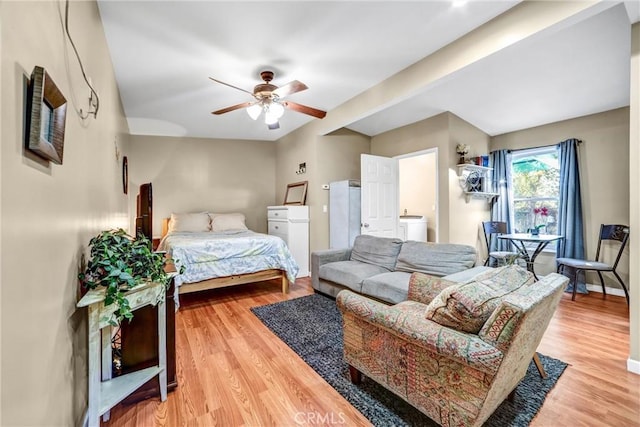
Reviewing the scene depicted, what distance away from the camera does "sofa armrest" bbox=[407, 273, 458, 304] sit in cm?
200

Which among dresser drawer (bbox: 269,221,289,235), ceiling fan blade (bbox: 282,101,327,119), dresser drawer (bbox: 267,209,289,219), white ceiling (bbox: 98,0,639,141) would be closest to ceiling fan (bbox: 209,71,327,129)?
ceiling fan blade (bbox: 282,101,327,119)

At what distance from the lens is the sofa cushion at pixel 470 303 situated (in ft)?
4.34

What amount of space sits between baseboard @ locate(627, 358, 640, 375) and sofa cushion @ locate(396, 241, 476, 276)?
1.17 m

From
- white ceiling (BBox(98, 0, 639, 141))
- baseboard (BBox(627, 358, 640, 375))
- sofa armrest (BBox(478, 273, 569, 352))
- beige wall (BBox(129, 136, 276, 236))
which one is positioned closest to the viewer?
sofa armrest (BBox(478, 273, 569, 352))

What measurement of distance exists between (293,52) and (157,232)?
13.5 ft

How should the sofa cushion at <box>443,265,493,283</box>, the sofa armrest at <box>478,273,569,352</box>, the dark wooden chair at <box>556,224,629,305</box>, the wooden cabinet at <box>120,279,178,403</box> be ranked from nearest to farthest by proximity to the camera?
1. the sofa armrest at <box>478,273,569,352</box>
2. the wooden cabinet at <box>120,279,178,403</box>
3. the sofa cushion at <box>443,265,493,283</box>
4. the dark wooden chair at <box>556,224,629,305</box>

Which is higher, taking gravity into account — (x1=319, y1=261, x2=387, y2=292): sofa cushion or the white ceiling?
the white ceiling

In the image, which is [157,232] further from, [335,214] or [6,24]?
[6,24]

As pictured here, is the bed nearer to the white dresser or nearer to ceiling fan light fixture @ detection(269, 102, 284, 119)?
the white dresser

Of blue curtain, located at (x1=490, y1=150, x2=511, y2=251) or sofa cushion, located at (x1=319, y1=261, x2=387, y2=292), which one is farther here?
blue curtain, located at (x1=490, y1=150, x2=511, y2=251)

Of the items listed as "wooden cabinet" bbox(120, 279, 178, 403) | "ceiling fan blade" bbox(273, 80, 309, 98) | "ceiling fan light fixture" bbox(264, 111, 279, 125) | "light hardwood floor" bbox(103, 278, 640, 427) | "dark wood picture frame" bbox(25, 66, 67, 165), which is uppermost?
"ceiling fan blade" bbox(273, 80, 309, 98)

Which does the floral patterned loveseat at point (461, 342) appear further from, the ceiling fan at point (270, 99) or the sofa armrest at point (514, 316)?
the ceiling fan at point (270, 99)

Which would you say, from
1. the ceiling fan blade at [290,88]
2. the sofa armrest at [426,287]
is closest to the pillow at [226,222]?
the ceiling fan blade at [290,88]

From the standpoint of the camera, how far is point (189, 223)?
4742 millimetres
